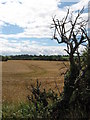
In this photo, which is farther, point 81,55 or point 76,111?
point 81,55

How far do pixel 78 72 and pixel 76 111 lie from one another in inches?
31.4

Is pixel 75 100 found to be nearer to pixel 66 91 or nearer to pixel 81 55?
pixel 66 91

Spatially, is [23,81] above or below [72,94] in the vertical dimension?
below

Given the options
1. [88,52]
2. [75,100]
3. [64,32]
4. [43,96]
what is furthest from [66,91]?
[64,32]

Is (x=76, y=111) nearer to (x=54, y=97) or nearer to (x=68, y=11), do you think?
(x=54, y=97)

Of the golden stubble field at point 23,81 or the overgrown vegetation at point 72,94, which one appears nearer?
the overgrown vegetation at point 72,94

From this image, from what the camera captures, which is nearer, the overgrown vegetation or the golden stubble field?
the overgrown vegetation

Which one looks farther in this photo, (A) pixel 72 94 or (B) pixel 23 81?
(B) pixel 23 81

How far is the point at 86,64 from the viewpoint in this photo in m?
4.82

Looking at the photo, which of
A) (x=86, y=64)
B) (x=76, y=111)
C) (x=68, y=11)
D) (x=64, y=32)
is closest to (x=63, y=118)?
(x=76, y=111)

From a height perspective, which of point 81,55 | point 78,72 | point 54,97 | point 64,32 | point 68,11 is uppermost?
point 68,11

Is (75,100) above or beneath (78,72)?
beneath

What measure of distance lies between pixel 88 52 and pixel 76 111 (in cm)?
124

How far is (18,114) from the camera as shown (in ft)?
16.0
